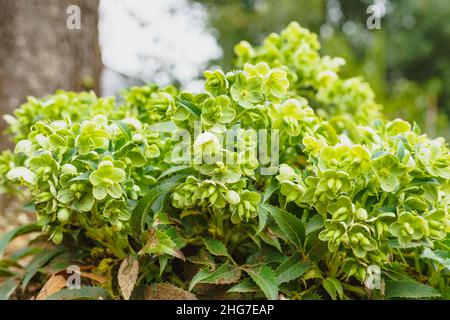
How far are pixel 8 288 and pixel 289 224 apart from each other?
774mm

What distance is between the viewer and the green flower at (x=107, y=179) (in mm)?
909

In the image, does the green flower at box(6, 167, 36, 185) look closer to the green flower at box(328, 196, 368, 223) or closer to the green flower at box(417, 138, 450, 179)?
the green flower at box(328, 196, 368, 223)

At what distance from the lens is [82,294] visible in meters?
1.08

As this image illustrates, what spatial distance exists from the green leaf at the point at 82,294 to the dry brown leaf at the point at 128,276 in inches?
4.1

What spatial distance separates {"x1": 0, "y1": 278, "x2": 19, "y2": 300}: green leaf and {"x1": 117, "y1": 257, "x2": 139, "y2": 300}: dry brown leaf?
42cm

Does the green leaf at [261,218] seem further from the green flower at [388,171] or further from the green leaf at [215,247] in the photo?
the green flower at [388,171]

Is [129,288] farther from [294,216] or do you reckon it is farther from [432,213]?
[432,213]

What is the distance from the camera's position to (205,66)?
6039mm

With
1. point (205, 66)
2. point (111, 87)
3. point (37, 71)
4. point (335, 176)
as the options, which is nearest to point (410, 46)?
point (205, 66)

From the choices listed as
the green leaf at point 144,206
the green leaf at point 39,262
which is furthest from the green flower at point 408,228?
the green leaf at point 39,262

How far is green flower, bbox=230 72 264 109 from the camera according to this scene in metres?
0.99

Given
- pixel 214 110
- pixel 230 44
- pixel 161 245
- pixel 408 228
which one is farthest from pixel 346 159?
pixel 230 44

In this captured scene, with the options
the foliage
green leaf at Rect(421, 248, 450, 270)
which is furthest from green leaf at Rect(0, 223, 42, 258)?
green leaf at Rect(421, 248, 450, 270)
